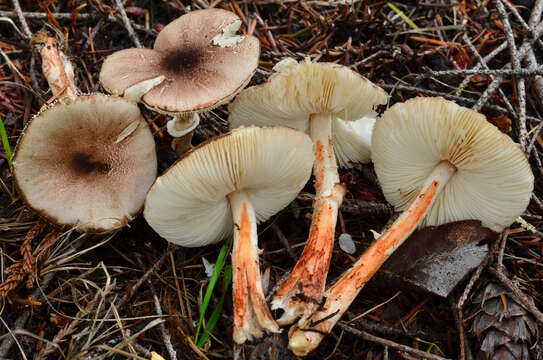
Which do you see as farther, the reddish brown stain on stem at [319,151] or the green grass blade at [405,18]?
the green grass blade at [405,18]

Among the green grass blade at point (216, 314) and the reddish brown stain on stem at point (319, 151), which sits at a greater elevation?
the reddish brown stain on stem at point (319, 151)

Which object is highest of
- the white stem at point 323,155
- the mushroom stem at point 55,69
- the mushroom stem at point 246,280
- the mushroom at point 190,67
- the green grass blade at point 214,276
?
the mushroom at point 190,67

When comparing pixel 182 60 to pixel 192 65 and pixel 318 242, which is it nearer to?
pixel 192 65

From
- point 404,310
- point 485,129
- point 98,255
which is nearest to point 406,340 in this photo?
point 404,310

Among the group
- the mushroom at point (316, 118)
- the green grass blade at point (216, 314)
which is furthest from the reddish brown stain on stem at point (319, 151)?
the green grass blade at point (216, 314)

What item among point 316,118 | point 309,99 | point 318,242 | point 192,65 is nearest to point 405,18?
point 316,118

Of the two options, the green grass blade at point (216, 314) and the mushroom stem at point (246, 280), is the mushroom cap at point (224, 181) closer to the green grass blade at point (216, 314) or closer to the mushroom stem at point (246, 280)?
the mushroom stem at point (246, 280)

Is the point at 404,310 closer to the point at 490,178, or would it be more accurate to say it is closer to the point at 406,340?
the point at 406,340
